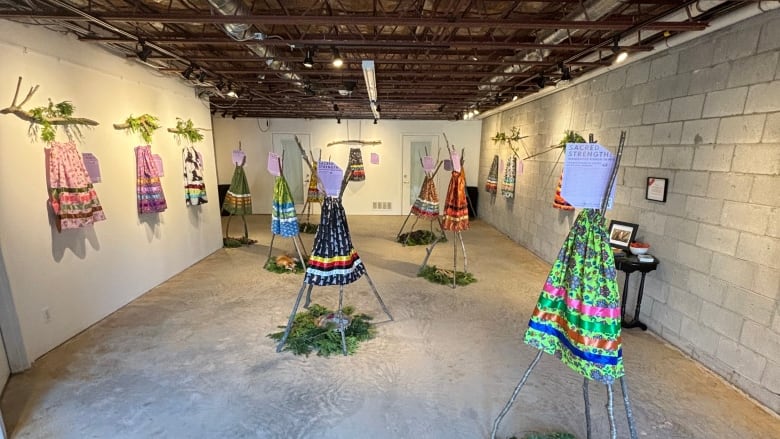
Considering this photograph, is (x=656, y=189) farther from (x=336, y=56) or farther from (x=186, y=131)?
(x=186, y=131)

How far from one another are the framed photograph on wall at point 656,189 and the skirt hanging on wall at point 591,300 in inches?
87.3

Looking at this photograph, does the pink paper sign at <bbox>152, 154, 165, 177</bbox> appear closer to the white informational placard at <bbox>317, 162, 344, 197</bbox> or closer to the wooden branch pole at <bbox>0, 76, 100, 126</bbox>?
the wooden branch pole at <bbox>0, 76, 100, 126</bbox>

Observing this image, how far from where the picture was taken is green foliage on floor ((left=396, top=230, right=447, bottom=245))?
22.0 feet

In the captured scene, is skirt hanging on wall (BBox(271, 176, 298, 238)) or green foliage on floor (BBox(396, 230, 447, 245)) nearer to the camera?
skirt hanging on wall (BBox(271, 176, 298, 238))

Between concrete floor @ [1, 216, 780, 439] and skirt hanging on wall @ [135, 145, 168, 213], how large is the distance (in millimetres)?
1097

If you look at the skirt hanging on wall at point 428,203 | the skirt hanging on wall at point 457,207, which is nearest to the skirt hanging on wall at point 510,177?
the skirt hanging on wall at point 428,203

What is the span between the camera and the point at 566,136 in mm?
4898

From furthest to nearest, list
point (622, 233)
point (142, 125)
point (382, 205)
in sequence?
point (382, 205)
point (142, 125)
point (622, 233)

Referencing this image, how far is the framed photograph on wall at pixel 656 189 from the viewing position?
10.6 ft

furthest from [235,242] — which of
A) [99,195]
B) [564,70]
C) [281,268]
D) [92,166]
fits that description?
[564,70]

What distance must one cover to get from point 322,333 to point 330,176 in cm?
145

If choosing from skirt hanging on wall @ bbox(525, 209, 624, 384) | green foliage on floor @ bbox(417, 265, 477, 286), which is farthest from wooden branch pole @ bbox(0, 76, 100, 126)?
green foliage on floor @ bbox(417, 265, 477, 286)

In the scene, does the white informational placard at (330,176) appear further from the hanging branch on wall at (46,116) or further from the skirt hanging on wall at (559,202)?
the skirt hanging on wall at (559,202)

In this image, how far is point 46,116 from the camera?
2.87 m
